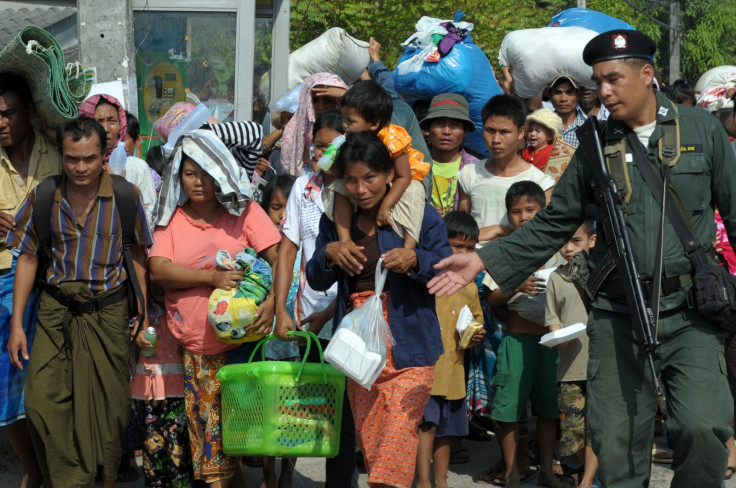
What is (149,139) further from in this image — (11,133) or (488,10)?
(488,10)

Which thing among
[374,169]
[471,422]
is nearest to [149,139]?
[471,422]

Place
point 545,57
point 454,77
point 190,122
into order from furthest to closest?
point 545,57, point 454,77, point 190,122

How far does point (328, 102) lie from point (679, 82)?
4.58m

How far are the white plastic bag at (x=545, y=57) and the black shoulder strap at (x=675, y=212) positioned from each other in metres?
4.06

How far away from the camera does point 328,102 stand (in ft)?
23.3

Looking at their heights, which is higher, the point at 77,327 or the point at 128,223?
the point at 128,223

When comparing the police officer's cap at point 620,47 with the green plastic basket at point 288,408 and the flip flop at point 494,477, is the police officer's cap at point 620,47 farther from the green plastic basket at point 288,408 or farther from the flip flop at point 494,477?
the flip flop at point 494,477

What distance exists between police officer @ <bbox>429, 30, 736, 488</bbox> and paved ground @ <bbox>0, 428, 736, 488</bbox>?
79.1 inches

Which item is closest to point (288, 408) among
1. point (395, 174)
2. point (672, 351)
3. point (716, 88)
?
point (395, 174)

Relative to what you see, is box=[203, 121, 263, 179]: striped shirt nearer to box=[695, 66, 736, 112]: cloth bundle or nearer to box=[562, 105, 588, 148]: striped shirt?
box=[562, 105, 588, 148]: striped shirt

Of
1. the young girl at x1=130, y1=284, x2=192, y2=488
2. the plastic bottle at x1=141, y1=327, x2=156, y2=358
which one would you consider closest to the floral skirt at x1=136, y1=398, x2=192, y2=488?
the young girl at x1=130, y1=284, x2=192, y2=488

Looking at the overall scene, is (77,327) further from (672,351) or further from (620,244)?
(672,351)

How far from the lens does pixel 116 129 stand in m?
6.80

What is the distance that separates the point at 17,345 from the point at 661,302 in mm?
3372
